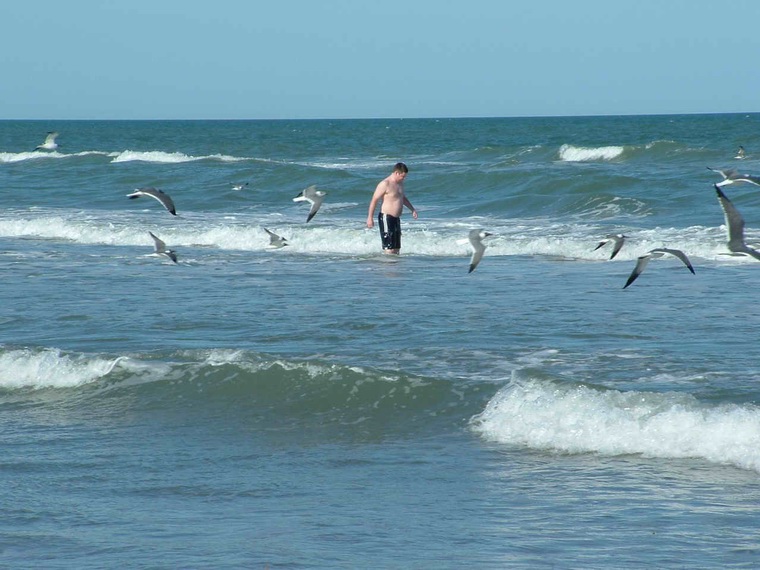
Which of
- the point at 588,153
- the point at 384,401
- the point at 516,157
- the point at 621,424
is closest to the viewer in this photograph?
the point at 621,424

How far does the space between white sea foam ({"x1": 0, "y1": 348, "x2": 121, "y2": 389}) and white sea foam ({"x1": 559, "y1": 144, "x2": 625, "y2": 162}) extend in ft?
102

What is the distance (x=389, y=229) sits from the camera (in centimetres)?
1527

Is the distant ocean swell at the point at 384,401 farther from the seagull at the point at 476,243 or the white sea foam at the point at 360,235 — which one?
the white sea foam at the point at 360,235

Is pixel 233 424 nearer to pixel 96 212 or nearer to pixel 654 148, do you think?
pixel 96 212

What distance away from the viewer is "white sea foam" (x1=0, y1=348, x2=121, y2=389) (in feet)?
28.4

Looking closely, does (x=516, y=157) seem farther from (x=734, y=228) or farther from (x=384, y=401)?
(x=384, y=401)

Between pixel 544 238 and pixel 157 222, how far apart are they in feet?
26.3

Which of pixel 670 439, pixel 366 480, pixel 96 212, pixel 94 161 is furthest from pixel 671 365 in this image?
pixel 94 161

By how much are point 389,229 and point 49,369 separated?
282 inches

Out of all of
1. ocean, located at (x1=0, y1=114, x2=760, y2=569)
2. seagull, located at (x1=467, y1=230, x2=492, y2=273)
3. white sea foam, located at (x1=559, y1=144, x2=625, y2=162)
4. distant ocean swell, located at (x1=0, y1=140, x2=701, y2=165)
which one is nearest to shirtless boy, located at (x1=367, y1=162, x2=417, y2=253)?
ocean, located at (x1=0, y1=114, x2=760, y2=569)

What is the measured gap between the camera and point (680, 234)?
17219 millimetres

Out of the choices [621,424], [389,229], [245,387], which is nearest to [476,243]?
[389,229]

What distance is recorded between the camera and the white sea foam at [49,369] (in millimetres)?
8656

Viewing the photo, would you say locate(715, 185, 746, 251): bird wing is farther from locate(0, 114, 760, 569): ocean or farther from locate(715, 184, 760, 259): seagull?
locate(0, 114, 760, 569): ocean
